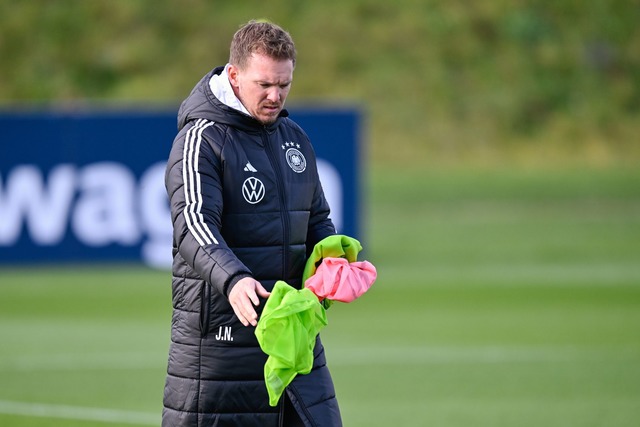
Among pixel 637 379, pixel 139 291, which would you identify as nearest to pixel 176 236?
pixel 637 379

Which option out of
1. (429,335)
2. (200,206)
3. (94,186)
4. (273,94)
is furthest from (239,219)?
(94,186)

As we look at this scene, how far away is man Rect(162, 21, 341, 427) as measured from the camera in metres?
5.09

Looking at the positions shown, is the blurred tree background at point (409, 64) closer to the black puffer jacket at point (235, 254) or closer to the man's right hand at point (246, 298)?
the black puffer jacket at point (235, 254)

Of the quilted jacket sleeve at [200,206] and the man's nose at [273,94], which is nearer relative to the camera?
the quilted jacket sleeve at [200,206]

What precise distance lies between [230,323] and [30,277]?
13.7 m

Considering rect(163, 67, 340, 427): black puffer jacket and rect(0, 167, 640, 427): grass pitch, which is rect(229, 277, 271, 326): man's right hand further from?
rect(0, 167, 640, 427): grass pitch

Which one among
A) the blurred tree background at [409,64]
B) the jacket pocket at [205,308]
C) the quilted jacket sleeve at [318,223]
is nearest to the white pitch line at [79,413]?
the quilted jacket sleeve at [318,223]

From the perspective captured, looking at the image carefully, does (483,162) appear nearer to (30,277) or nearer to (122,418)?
(30,277)

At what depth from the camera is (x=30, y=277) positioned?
60.7ft

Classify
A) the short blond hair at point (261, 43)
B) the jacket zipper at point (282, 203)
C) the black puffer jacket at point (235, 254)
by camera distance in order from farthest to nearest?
the jacket zipper at point (282, 203)
the black puffer jacket at point (235, 254)
the short blond hair at point (261, 43)

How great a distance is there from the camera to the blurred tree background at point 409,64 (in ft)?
117

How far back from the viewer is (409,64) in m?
37.4

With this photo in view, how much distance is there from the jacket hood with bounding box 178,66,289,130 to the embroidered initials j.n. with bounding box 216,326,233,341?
0.76m

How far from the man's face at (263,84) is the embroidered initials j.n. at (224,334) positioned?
794 mm
